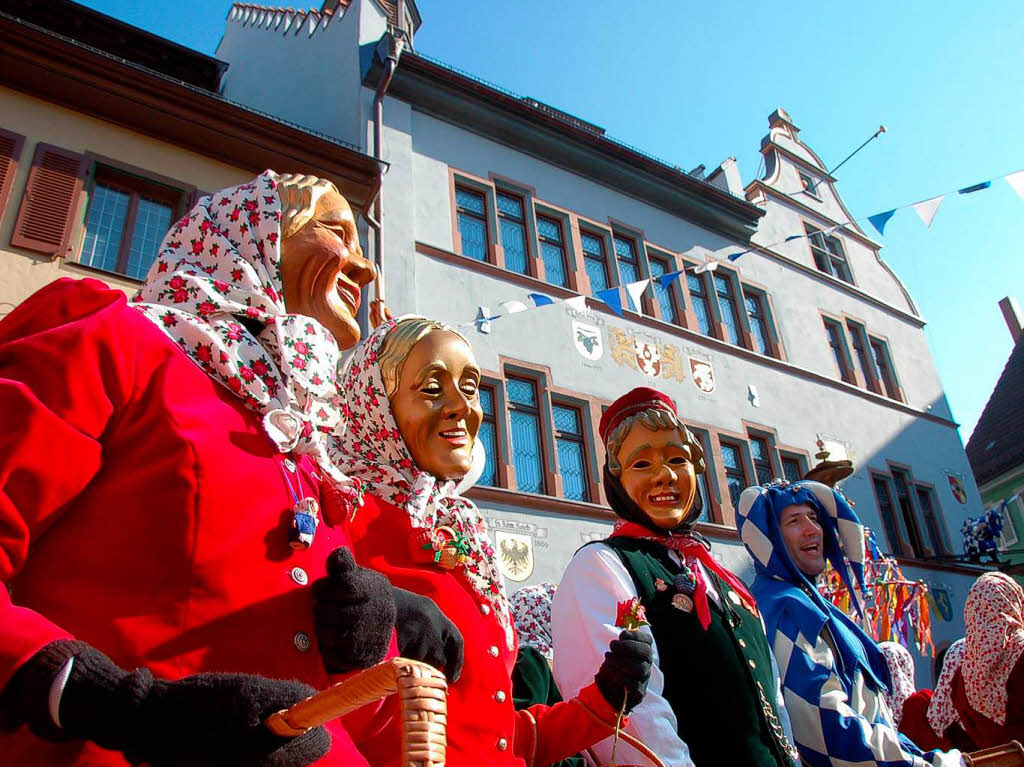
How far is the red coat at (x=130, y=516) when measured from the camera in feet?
4.24

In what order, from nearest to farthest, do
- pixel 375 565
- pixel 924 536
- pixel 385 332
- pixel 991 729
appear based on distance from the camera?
1. pixel 375 565
2. pixel 385 332
3. pixel 991 729
4. pixel 924 536

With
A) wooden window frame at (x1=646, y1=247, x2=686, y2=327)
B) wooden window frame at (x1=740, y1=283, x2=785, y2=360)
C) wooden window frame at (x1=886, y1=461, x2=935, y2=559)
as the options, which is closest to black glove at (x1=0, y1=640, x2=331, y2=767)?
wooden window frame at (x1=646, y1=247, x2=686, y2=327)

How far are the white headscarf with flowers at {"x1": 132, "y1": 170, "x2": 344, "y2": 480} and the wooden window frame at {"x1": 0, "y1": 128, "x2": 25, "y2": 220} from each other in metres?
7.54

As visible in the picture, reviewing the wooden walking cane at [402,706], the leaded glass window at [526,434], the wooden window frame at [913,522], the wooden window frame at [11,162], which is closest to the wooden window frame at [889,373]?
the wooden window frame at [913,522]

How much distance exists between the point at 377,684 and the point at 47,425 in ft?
2.16

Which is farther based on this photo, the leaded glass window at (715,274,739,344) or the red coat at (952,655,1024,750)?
the leaded glass window at (715,274,739,344)

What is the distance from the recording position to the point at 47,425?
1.32 meters

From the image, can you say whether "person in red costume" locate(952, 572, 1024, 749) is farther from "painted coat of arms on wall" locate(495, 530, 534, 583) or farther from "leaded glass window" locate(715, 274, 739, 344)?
"leaded glass window" locate(715, 274, 739, 344)

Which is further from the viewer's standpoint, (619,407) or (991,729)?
(991,729)

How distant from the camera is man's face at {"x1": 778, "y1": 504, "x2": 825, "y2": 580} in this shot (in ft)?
13.1

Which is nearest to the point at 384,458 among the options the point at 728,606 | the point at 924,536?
the point at 728,606

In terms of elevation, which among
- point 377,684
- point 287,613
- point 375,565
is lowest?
point 377,684

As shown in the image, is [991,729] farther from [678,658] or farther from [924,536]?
[924,536]

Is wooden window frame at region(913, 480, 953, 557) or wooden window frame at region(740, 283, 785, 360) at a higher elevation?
wooden window frame at region(740, 283, 785, 360)
